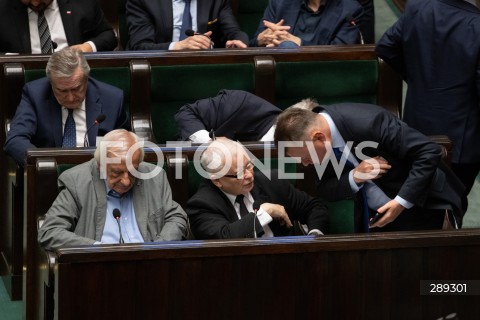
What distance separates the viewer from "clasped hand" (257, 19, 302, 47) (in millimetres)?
4703

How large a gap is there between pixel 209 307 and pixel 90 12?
1975mm

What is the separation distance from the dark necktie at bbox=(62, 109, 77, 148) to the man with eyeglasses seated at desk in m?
0.67

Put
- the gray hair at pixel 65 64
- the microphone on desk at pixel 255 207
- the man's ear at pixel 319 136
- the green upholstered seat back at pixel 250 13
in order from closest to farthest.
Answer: the man's ear at pixel 319 136
the microphone on desk at pixel 255 207
the gray hair at pixel 65 64
the green upholstered seat back at pixel 250 13

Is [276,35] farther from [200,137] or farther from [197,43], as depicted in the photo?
[200,137]

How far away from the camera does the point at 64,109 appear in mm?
4066

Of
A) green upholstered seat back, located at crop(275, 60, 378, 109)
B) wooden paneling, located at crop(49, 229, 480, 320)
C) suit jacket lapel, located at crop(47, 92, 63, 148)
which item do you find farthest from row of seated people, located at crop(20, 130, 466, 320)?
green upholstered seat back, located at crop(275, 60, 378, 109)

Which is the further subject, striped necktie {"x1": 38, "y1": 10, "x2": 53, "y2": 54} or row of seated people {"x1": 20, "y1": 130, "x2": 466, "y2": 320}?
striped necktie {"x1": 38, "y1": 10, "x2": 53, "y2": 54}

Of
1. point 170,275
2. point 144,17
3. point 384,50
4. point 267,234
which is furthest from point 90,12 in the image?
point 170,275

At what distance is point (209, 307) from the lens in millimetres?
3096

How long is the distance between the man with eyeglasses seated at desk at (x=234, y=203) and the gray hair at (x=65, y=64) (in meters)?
0.64

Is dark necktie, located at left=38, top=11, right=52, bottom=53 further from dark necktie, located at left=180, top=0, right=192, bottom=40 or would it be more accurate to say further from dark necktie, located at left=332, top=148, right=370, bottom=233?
dark necktie, located at left=332, top=148, right=370, bottom=233

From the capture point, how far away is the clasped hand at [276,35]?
15.4 feet

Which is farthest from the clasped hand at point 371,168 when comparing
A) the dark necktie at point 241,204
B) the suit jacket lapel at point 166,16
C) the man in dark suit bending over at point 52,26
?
the suit jacket lapel at point 166,16

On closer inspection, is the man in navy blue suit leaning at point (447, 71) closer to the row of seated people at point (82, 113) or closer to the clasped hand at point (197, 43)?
the row of seated people at point (82, 113)
